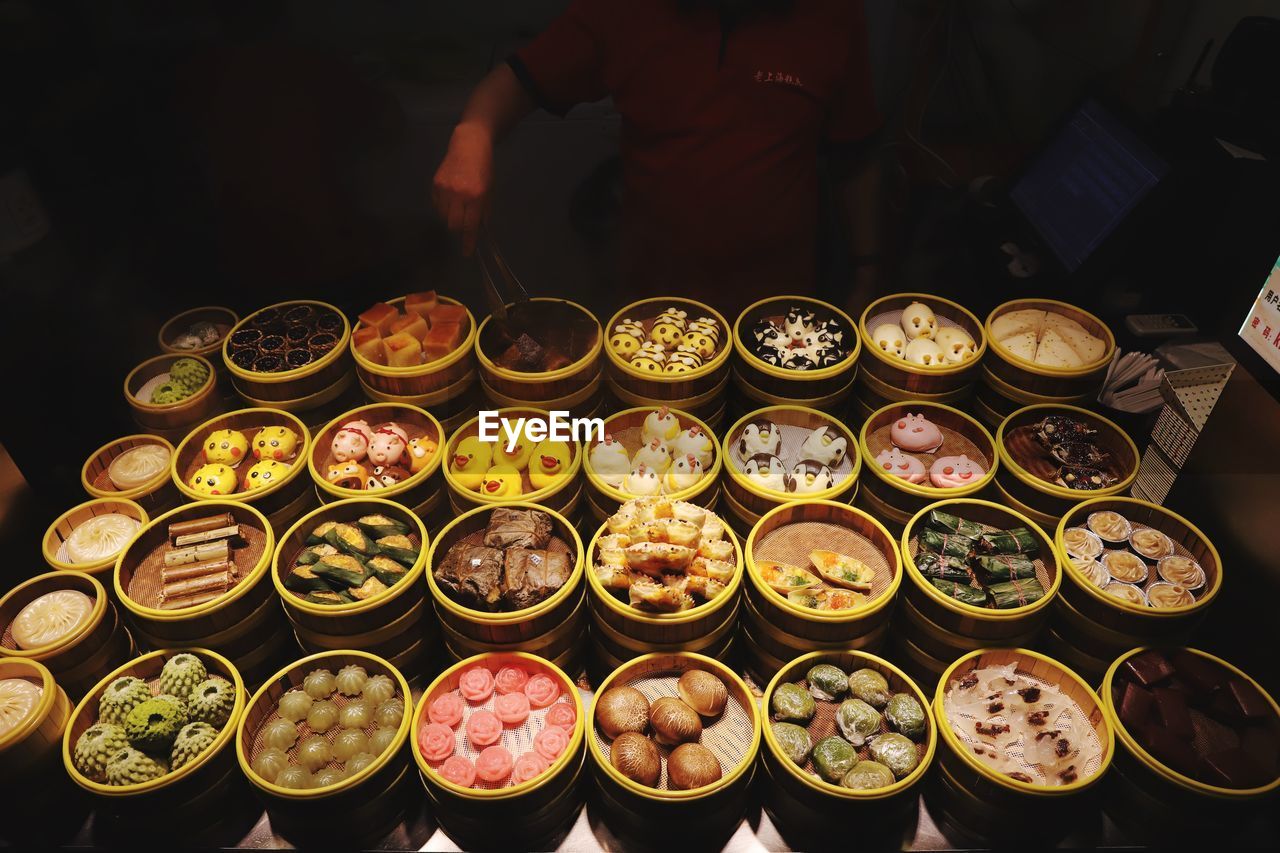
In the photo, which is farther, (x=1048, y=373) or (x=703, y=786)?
(x=1048, y=373)

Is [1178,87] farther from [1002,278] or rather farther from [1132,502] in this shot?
[1132,502]

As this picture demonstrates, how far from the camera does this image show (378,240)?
9.47 feet

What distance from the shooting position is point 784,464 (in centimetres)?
244

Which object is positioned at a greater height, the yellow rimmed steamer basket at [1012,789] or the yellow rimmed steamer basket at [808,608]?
the yellow rimmed steamer basket at [808,608]

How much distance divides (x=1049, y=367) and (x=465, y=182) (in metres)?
1.91

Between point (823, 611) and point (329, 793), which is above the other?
point (823, 611)

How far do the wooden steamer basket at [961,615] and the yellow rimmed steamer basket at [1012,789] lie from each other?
0.05 metres

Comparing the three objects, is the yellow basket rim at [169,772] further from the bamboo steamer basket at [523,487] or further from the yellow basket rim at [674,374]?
the yellow basket rim at [674,374]

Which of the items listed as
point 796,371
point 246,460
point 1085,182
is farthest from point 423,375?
point 1085,182

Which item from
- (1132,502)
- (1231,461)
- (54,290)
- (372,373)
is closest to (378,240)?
(372,373)

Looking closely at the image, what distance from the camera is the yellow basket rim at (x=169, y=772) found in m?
1.82

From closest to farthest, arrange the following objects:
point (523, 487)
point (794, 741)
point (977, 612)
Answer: point (794, 741)
point (977, 612)
point (523, 487)

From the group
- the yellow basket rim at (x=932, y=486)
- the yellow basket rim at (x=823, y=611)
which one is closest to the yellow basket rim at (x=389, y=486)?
the yellow basket rim at (x=823, y=611)

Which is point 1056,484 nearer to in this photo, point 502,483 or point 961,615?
point 961,615
